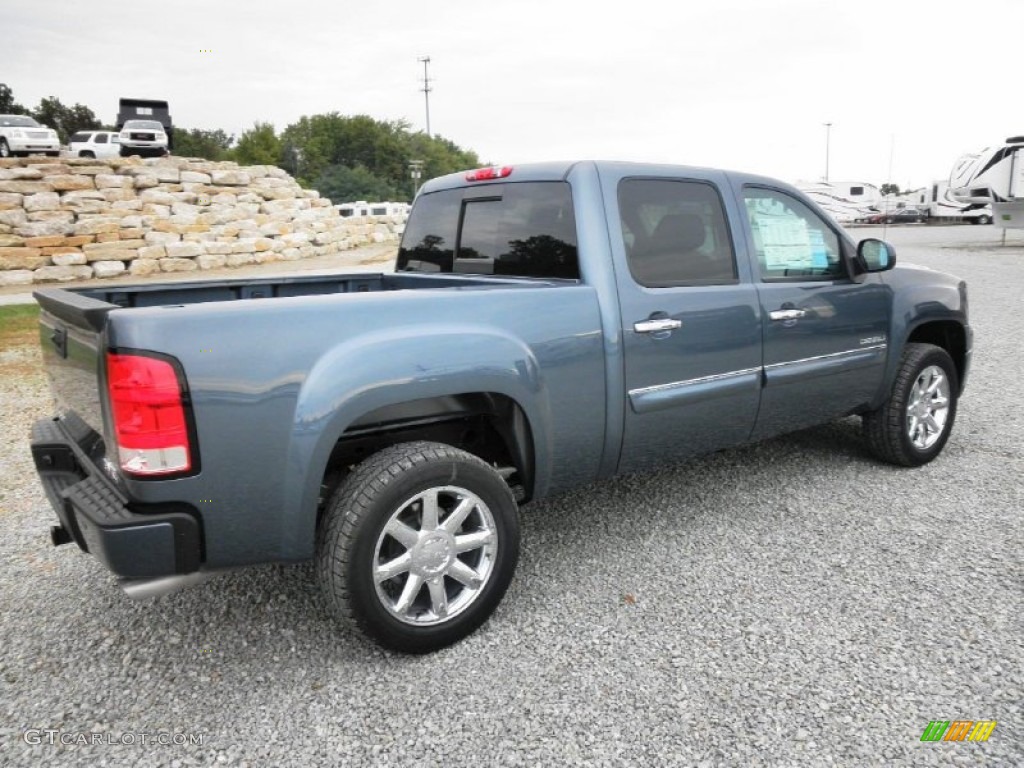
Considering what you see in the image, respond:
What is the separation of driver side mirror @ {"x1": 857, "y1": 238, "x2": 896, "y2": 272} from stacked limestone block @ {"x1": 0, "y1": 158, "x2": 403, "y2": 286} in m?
19.3

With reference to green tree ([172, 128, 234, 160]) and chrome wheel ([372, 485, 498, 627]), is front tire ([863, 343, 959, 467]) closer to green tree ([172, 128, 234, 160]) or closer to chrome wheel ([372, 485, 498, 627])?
chrome wheel ([372, 485, 498, 627])

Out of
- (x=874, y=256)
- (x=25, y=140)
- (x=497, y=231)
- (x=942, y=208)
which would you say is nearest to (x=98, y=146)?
(x=25, y=140)

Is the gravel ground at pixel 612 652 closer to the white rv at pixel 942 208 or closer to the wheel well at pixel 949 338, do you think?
the wheel well at pixel 949 338

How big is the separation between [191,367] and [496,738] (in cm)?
145

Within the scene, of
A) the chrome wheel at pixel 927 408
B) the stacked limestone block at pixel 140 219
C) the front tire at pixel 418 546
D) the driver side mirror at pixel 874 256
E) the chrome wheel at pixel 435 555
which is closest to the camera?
the front tire at pixel 418 546

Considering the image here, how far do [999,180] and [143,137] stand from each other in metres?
30.0

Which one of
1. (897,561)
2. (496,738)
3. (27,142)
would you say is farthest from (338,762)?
(27,142)

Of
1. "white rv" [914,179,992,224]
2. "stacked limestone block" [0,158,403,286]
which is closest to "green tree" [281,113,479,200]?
"white rv" [914,179,992,224]

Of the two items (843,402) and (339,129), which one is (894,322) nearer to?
(843,402)

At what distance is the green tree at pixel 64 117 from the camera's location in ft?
191

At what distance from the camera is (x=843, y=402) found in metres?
4.22

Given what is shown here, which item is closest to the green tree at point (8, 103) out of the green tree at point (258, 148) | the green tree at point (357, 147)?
the green tree at point (258, 148)

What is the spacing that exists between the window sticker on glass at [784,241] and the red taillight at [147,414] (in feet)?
9.50

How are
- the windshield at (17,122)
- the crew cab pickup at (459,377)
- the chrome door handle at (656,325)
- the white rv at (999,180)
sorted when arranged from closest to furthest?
the crew cab pickup at (459,377) < the chrome door handle at (656,325) < the white rv at (999,180) < the windshield at (17,122)
